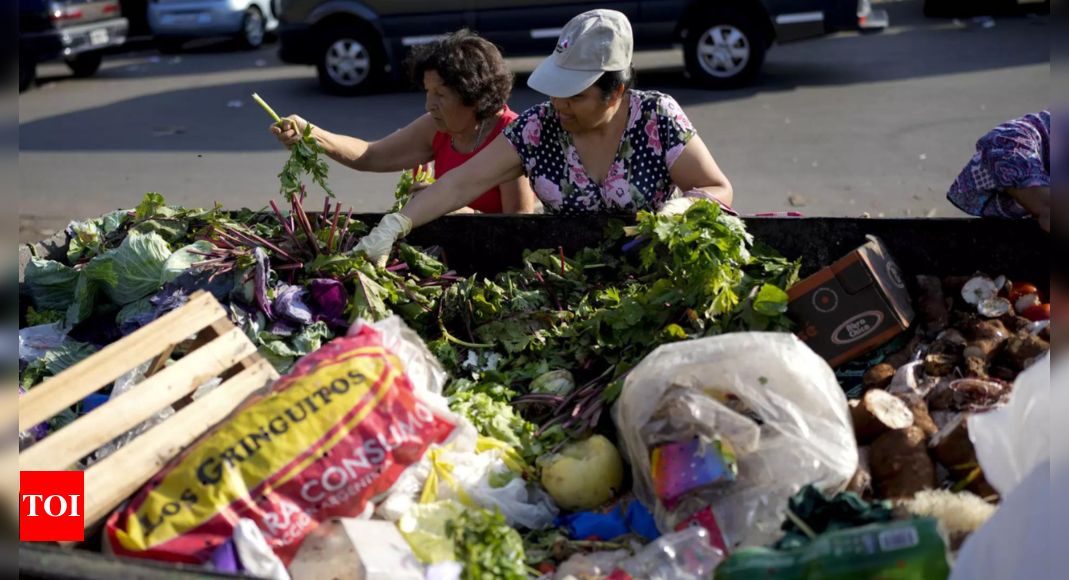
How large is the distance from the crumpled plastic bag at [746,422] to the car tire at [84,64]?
44.3 ft

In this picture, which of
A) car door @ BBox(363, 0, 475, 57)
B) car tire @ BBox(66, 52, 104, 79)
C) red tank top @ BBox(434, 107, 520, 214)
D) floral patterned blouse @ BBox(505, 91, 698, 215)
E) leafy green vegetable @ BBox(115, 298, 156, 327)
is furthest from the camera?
car tire @ BBox(66, 52, 104, 79)

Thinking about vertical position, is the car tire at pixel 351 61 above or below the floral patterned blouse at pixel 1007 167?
below

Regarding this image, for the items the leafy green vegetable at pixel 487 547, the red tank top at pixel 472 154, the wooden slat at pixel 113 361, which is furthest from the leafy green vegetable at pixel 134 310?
the leafy green vegetable at pixel 487 547

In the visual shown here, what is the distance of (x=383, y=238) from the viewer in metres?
3.45

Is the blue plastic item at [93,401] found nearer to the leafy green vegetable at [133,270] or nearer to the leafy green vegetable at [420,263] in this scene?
the leafy green vegetable at [133,270]

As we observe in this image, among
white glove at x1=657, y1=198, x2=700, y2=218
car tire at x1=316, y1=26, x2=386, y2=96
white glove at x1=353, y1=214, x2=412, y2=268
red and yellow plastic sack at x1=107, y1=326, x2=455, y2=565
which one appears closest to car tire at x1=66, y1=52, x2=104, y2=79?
car tire at x1=316, y1=26, x2=386, y2=96

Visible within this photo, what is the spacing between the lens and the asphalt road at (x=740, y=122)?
23.0 feet

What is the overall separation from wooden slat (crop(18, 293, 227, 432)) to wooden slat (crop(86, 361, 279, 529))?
204 mm

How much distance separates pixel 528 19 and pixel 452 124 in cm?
580

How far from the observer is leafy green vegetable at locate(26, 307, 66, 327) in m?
3.39

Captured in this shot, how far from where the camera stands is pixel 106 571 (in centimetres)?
191

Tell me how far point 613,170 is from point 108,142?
756cm

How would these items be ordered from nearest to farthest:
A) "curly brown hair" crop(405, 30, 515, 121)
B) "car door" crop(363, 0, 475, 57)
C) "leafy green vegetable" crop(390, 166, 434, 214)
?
"curly brown hair" crop(405, 30, 515, 121)
"leafy green vegetable" crop(390, 166, 434, 214)
"car door" crop(363, 0, 475, 57)

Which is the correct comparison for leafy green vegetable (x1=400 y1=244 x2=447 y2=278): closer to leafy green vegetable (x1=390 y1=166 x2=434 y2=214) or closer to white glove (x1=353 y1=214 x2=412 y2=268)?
white glove (x1=353 y1=214 x2=412 y2=268)
